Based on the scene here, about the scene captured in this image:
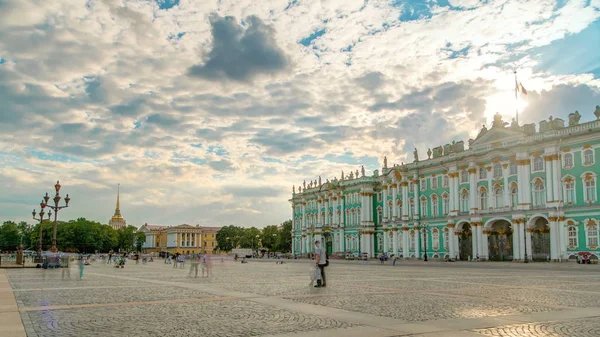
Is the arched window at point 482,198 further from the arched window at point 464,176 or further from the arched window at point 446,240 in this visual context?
the arched window at point 446,240

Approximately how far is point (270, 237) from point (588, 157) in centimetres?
11686

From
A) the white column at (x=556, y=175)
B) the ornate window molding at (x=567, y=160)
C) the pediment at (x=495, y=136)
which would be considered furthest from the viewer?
the pediment at (x=495, y=136)

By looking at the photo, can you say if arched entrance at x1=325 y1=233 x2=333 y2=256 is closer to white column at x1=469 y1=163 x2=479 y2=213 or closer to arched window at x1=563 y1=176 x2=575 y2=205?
white column at x1=469 y1=163 x2=479 y2=213

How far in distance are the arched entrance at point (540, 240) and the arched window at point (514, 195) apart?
3.47 m

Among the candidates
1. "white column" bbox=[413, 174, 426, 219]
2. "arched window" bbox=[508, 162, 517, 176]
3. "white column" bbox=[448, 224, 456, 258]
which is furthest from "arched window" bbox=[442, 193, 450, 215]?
"arched window" bbox=[508, 162, 517, 176]

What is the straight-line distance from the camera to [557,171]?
203 feet

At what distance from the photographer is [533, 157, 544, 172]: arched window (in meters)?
64.0

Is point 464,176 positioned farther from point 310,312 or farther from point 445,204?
point 310,312

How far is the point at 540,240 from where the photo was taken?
64438 mm

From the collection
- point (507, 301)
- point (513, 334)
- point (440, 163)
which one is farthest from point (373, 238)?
point (513, 334)

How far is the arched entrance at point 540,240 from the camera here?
208ft

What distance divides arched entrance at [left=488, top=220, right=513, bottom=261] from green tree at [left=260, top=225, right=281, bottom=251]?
97.3 m

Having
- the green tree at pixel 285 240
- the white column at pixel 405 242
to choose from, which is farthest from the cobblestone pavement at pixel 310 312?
the green tree at pixel 285 240

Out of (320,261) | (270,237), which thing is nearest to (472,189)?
(320,261)
